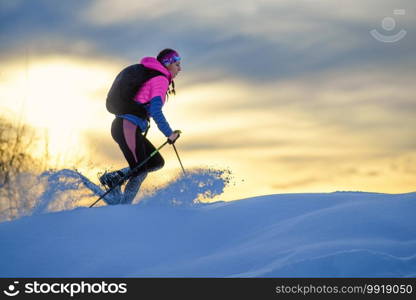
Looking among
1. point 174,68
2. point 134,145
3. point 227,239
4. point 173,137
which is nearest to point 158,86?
point 174,68

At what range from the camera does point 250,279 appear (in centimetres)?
458

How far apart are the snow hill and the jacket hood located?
5.52 feet

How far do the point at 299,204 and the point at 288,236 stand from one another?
4.39 feet

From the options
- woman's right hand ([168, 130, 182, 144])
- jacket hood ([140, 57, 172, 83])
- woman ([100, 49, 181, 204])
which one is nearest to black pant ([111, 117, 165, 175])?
woman ([100, 49, 181, 204])

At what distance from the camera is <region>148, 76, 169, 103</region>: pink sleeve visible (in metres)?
7.50

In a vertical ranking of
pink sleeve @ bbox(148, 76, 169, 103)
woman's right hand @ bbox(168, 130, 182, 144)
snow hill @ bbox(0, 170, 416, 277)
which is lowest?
snow hill @ bbox(0, 170, 416, 277)

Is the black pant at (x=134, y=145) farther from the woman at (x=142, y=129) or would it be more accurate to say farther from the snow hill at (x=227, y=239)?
the snow hill at (x=227, y=239)

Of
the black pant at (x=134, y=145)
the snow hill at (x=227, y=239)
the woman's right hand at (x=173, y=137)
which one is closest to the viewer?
the snow hill at (x=227, y=239)

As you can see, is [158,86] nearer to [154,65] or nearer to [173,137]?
[154,65]

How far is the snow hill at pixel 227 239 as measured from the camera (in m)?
4.82

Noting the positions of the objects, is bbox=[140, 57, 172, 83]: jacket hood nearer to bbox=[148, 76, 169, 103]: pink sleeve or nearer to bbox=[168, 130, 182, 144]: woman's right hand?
bbox=[148, 76, 169, 103]: pink sleeve

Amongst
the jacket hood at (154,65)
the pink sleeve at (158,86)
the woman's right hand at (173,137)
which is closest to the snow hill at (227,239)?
the woman's right hand at (173,137)

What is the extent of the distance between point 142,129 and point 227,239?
2.21 metres

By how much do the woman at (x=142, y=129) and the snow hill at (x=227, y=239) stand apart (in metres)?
0.88
